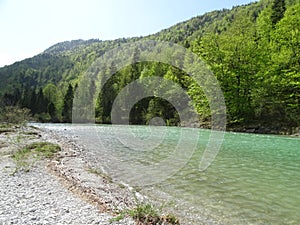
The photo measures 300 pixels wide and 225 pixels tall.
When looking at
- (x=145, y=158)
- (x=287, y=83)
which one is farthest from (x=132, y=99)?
(x=145, y=158)

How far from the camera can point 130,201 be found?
772 cm

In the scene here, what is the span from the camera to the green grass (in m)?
11.1

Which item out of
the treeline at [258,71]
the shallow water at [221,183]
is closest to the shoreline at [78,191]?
the shallow water at [221,183]

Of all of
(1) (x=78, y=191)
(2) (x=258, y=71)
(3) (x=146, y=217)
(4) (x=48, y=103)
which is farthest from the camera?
(4) (x=48, y=103)

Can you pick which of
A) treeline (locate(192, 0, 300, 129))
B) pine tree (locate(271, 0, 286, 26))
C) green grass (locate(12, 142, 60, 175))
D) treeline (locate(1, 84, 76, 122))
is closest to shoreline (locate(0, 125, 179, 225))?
green grass (locate(12, 142, 60, 175))

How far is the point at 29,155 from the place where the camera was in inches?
565

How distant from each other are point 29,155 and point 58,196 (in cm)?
804

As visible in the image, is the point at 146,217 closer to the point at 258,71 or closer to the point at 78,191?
the point at 78,191

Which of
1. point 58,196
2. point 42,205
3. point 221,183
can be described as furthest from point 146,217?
point 221,183

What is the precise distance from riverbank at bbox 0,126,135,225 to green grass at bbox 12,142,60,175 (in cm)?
16

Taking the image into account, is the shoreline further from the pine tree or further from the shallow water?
the pine tree

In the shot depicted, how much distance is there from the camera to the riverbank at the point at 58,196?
575 cm

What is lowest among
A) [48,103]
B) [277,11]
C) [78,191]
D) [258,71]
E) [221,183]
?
[78,191]

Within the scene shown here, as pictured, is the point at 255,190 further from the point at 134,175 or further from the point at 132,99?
the point at 132,99
